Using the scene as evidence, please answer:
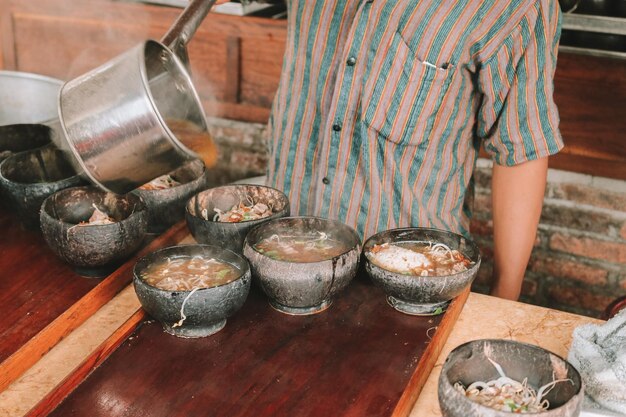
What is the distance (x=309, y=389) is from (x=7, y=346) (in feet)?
2.34

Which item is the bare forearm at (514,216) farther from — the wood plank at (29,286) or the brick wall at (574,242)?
the wood plank at (29,286)

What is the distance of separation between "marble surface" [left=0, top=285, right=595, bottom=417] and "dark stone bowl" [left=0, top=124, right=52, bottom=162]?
81 centimetres

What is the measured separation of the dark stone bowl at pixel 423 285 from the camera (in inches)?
64.3

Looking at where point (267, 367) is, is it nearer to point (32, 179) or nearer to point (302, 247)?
point (302, 247)

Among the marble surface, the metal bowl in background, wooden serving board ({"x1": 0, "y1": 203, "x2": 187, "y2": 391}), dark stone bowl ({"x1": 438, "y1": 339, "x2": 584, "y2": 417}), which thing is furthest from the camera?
the metal bowl in background

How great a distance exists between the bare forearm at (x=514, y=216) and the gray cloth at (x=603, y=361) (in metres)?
0.69

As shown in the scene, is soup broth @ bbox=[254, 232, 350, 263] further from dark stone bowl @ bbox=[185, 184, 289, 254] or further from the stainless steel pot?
the stainless steel pot

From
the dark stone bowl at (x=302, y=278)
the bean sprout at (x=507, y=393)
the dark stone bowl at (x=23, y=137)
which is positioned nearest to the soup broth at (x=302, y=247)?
the dark stone bowl at (x=302, y=278)

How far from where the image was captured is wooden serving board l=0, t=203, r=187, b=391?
5.29 ft

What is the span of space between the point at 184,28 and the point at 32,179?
778 millimetres

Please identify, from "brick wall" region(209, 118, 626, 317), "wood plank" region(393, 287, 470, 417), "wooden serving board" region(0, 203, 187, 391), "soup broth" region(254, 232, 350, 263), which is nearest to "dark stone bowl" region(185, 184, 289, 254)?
"soup broth" region(254, 232, 350, 263)

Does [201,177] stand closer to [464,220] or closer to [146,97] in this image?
[146,97]

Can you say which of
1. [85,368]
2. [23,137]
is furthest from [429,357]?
[23,137]

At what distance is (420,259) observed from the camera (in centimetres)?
175
